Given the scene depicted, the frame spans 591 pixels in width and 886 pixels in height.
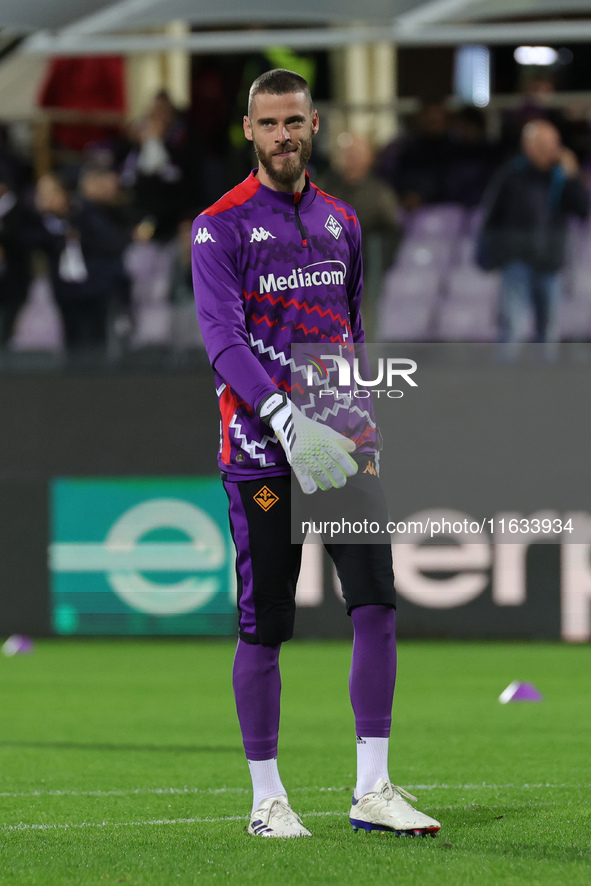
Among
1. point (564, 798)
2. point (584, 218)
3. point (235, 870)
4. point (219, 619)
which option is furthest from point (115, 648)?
point (235, 870)

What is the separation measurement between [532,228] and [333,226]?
5.87m

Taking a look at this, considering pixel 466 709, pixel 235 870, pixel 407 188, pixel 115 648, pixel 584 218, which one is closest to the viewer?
pixel 235 870

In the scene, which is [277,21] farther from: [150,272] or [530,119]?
[530,119]

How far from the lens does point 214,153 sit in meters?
12.1

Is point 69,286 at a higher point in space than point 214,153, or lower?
lower

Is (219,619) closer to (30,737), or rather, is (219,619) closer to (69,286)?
(69,286)

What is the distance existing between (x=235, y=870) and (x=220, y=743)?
2945 millimetres

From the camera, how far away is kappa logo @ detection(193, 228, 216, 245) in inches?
163

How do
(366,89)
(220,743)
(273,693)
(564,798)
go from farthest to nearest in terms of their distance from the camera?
(366,89), (220,743), (564,798), (273,693)

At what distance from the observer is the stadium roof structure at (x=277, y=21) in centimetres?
906

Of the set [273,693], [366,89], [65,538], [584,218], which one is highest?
[366,89]

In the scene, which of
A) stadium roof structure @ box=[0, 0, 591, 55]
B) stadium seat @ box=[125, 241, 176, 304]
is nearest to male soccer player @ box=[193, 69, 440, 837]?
stadium roof structure @ box=[0, 0, 591, 55]

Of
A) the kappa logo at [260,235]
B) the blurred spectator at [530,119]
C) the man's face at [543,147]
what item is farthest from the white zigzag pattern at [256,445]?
the blurred spectator at [530,119]

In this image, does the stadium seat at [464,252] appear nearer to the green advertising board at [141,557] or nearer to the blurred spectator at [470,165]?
the blurred spectator at [470,165]
